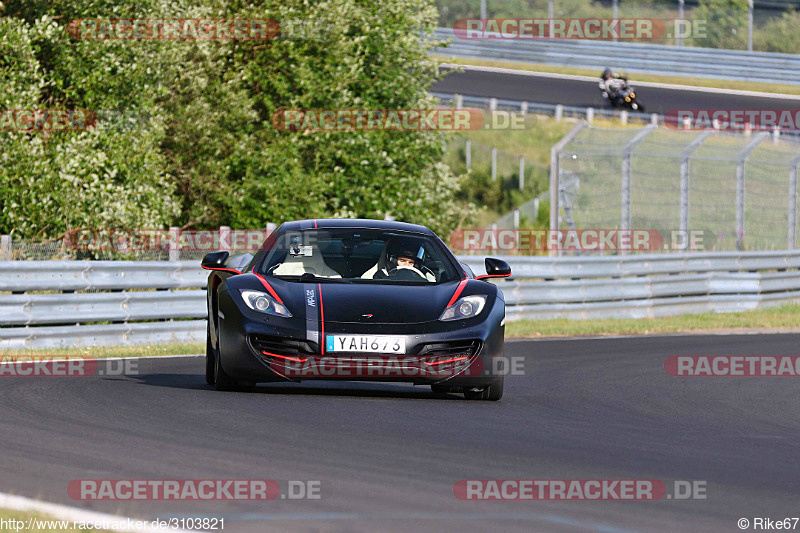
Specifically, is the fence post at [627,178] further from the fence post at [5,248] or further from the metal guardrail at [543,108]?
the metal guardrail at [543,108]

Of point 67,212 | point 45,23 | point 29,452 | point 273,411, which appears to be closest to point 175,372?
point 273,411

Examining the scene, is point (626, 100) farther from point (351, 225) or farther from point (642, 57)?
point (351, 225)

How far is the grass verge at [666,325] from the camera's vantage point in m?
18.5

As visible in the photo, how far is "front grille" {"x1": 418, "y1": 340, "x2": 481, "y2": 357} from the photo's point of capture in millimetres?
8844

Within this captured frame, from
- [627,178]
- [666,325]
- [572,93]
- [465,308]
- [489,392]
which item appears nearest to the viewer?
[465,308]

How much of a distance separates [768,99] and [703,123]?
4836 mm

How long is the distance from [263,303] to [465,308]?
1327mm

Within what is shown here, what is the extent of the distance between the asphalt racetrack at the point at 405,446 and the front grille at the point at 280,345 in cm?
34

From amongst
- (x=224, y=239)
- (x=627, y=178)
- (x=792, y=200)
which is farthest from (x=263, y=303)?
(x=792, y=200)

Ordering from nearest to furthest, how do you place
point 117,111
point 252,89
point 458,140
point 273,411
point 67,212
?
point 273,411
point 67,212
point 117,111
point 252,89
point 458,140

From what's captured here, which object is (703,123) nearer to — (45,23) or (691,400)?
(45,23)

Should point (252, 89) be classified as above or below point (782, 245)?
above

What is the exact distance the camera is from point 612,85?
43156 mm

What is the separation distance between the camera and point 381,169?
25812 mm
